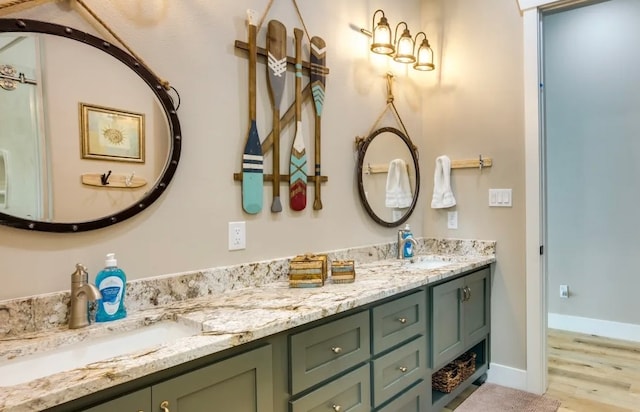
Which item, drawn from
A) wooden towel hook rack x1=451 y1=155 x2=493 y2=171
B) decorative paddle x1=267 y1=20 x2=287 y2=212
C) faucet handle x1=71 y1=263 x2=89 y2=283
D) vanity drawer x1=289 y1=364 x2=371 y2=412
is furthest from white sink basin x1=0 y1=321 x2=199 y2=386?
wooden towel hook rack x1=451 y1=155 x2=493 y2=171

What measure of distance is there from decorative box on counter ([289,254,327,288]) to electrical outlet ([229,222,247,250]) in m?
0.23

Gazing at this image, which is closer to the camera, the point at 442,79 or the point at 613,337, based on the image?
the point at 442,79

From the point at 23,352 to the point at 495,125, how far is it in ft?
8.74

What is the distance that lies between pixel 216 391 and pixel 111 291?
0.49 meters

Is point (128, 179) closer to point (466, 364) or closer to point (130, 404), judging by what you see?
point (130, 404)

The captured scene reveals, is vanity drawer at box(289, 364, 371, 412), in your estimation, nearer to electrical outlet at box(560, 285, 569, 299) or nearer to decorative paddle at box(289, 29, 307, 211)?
decorative paddle at box(289, 29, 307, 211)

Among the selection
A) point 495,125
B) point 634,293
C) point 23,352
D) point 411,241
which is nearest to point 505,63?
point 495,125

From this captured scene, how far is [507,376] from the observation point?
263 cm

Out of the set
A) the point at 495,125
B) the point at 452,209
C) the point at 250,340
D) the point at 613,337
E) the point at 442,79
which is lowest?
the point at 613,337

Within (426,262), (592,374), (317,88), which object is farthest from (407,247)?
(592,374)

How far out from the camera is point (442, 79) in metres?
2.91

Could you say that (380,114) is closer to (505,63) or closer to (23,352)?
(505,63)

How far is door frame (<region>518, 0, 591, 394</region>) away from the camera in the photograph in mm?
2510

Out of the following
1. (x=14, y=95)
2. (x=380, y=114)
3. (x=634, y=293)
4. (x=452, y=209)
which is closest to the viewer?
(x=14, y=95)
